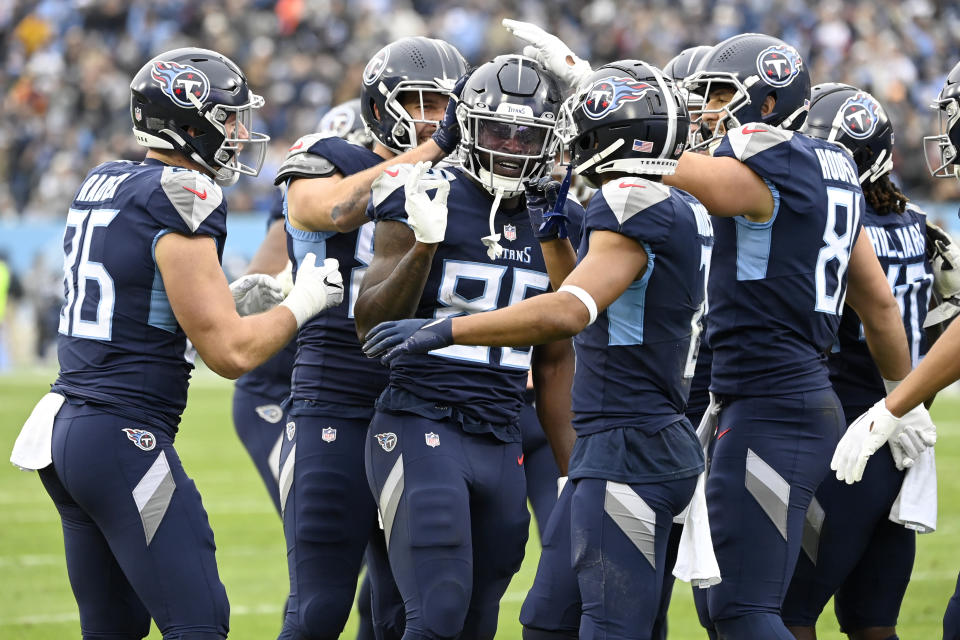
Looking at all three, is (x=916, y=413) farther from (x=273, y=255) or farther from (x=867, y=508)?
(x=273, y=255)

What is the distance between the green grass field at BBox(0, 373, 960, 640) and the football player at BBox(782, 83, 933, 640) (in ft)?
4.60

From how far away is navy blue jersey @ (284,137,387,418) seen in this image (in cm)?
434

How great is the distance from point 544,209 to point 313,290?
0.77 m

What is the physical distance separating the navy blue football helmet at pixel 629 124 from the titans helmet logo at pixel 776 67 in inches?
33.9

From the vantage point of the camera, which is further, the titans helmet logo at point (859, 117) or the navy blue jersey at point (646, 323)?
the titans helmet logo at point (859, 117)

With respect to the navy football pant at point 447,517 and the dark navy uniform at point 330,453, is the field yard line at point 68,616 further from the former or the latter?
the navy football pant at point 447,517

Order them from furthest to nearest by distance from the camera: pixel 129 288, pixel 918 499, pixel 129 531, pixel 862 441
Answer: pixel 918 499 → pixel 862 441 → pixel 129 288 → pixel 129 531

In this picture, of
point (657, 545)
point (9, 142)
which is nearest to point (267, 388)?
point (657, 545)

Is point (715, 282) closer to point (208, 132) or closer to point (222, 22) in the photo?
point (208, 132)

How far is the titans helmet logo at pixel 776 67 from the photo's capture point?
4500mm

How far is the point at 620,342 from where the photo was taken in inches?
141

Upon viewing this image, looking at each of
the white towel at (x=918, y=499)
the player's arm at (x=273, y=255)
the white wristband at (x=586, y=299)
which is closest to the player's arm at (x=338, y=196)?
the white wristband at (x=586, y=299)

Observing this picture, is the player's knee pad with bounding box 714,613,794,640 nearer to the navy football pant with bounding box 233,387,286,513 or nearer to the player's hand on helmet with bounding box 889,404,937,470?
the player's hand on helmet with bounding box 889,404,937,470

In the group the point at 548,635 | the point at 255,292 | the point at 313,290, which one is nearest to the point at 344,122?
the point at 255,292
